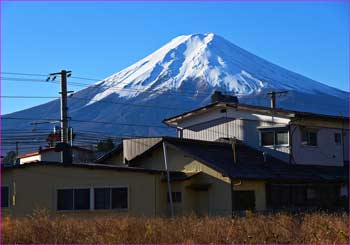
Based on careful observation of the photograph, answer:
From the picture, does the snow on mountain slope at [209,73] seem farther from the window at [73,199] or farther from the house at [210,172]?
the window at [73,199]

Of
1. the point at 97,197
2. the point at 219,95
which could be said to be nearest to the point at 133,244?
the point at 97,197

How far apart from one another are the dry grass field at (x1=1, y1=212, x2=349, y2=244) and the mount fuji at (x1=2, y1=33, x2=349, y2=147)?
117 meters

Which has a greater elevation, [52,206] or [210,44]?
[210,44]

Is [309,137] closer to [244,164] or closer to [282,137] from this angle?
[282,137]

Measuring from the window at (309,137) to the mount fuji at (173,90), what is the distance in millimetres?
97987

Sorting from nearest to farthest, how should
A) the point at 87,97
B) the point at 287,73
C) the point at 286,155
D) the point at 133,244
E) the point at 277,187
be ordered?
1. the point at 133,244
2. the point at 277,187
3. the point at 286,155
4. the point at 287,73
5. the point at 87,97

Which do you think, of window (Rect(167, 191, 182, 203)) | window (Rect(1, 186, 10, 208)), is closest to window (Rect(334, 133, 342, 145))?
window (Rect(167, 191, 182, 203))

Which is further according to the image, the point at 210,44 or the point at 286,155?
the point at 210,44

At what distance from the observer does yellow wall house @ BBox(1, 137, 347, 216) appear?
25.6 meters

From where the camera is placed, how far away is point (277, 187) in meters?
29.0

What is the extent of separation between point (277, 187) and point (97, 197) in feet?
26.6

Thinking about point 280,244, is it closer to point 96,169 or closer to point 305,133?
point 96,169

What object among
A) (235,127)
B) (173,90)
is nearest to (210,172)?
(235,127)

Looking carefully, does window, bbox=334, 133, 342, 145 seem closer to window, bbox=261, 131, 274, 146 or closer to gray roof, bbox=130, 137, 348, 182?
gray roof, bbox=130, 137, 348, 182
